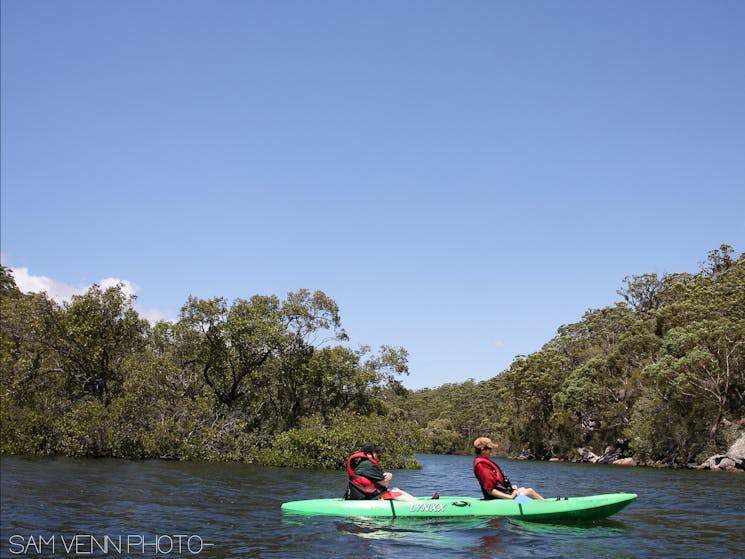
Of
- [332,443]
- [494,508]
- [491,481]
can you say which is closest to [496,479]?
[491,481]

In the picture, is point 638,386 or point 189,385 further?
point 638,386

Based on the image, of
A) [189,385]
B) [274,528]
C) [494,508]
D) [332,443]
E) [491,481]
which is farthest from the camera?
[189,385]

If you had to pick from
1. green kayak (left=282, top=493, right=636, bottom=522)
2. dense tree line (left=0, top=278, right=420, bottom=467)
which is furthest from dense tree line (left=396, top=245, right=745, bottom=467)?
green kayak (left=282, top=493, right=636, bottom=522)

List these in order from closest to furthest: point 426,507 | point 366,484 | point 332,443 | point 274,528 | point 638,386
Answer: point 274,528 < point 426,507 < point 366,484 < point 332,443 < point 638,386

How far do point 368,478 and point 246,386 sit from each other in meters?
22.3

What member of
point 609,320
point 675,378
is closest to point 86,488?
point 675,378

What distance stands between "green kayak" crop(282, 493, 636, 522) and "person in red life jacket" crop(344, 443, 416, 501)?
0.96 ft

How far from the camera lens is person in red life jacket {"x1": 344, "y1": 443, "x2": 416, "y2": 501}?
471 inches

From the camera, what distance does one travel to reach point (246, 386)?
33219 mm

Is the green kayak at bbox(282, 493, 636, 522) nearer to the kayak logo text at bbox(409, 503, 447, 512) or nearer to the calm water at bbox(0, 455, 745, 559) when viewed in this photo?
the kayak logo text at bbox(409, 503, 447, 512)

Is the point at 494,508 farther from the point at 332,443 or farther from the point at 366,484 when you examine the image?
the point at 332,443

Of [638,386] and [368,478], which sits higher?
[638,386]

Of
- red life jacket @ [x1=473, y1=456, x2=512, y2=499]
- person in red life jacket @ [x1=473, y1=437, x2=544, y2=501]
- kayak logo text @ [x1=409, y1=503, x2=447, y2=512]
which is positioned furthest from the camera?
red life jacket @ [x1=473, y1=456, x2=512, y2=499]

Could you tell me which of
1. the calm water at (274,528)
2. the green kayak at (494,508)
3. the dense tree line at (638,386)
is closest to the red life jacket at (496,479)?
the green kayak at (494,508)
